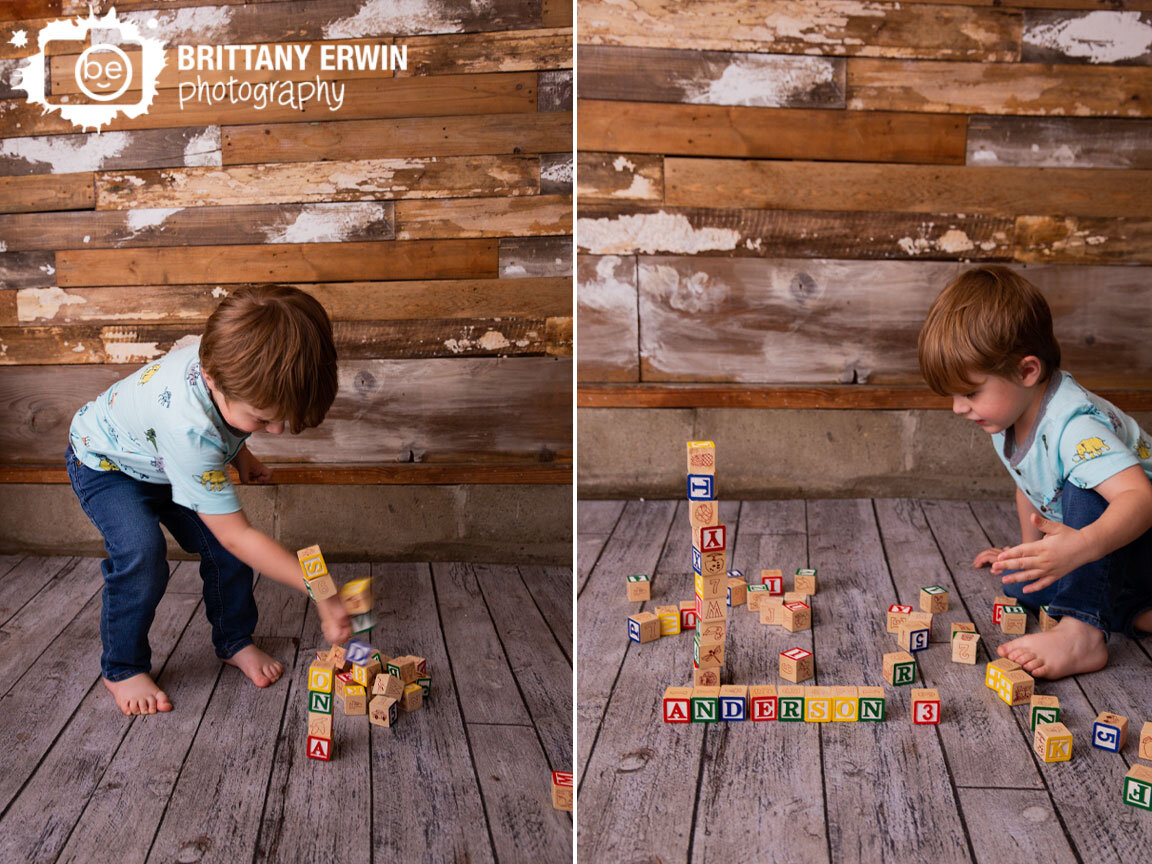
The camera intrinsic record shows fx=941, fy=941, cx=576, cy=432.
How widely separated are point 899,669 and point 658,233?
1.48 m

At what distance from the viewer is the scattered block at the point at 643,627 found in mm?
1885

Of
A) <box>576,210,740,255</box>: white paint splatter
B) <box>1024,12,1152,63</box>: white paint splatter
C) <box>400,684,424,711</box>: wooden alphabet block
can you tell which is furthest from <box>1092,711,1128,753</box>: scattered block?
<box>1024,12,1152,63</box>: white paint splatter

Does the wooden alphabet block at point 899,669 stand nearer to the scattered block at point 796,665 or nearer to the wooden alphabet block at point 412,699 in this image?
the scattered block at point 796,665

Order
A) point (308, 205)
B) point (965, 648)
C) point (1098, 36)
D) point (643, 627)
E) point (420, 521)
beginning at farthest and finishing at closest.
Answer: point (1098, 36)
point (420, 521)
point (308, 205)
point (643, 627)
point (965, 648)

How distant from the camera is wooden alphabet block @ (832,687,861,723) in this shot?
1.58 metres

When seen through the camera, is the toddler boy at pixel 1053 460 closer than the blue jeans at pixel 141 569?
Yes

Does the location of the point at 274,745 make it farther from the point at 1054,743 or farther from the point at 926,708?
the point at 1054,743

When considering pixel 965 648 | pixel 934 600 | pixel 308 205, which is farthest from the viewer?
pixel 308 205

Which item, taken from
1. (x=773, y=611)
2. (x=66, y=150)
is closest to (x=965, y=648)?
(x=773, y=611)

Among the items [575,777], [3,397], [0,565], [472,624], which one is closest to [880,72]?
[472,624]

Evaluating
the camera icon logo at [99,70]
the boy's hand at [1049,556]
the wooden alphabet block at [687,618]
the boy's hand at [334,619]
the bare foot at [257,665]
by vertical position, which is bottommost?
the bare foot at [257,665]

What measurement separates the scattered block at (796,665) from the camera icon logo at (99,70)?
1889mm

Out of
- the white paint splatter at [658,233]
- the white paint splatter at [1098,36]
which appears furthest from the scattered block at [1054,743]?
the white paint splatter at [1098,36]

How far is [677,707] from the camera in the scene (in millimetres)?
1593
